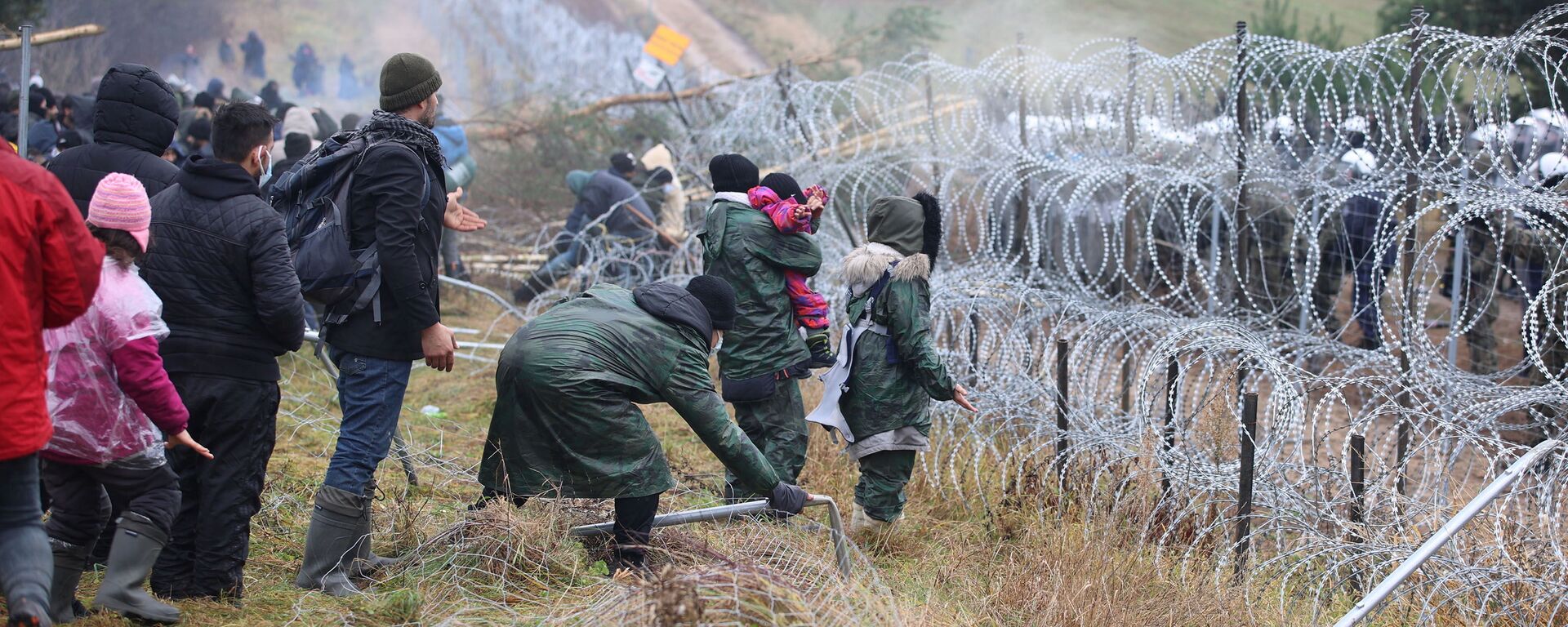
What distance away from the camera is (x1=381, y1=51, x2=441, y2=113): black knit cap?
365cm

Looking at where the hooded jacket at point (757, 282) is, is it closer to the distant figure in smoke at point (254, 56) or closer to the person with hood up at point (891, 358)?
the person with hood up at point (891, 358)

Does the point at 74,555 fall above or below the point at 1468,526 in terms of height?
above

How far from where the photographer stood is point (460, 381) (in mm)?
7551

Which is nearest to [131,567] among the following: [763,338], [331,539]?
[331,539]

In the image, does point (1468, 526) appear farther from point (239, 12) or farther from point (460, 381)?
point (239, 12)

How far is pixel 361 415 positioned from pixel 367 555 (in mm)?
479

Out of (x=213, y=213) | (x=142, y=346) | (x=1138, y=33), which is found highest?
(x=1138, y=33)

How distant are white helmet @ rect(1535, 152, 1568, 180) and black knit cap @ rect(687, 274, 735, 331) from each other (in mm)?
3419

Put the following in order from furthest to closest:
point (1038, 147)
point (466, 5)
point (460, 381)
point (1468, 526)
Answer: point (466, 5) < point (1038, 147) < point (460, 381) < point (1468, 526)

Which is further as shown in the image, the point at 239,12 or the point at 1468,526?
the point at 239,12

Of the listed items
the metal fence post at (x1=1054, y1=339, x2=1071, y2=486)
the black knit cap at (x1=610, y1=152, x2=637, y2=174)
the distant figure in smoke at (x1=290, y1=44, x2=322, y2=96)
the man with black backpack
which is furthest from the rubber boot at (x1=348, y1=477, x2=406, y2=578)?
the distant figure in smoke at (x1=290, y1=44, x2=322, y2=96)

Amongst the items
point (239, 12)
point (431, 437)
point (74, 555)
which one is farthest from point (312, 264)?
point (239, 12)

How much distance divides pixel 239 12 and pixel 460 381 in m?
28.0

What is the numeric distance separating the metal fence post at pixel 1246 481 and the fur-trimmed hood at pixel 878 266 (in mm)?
1216
